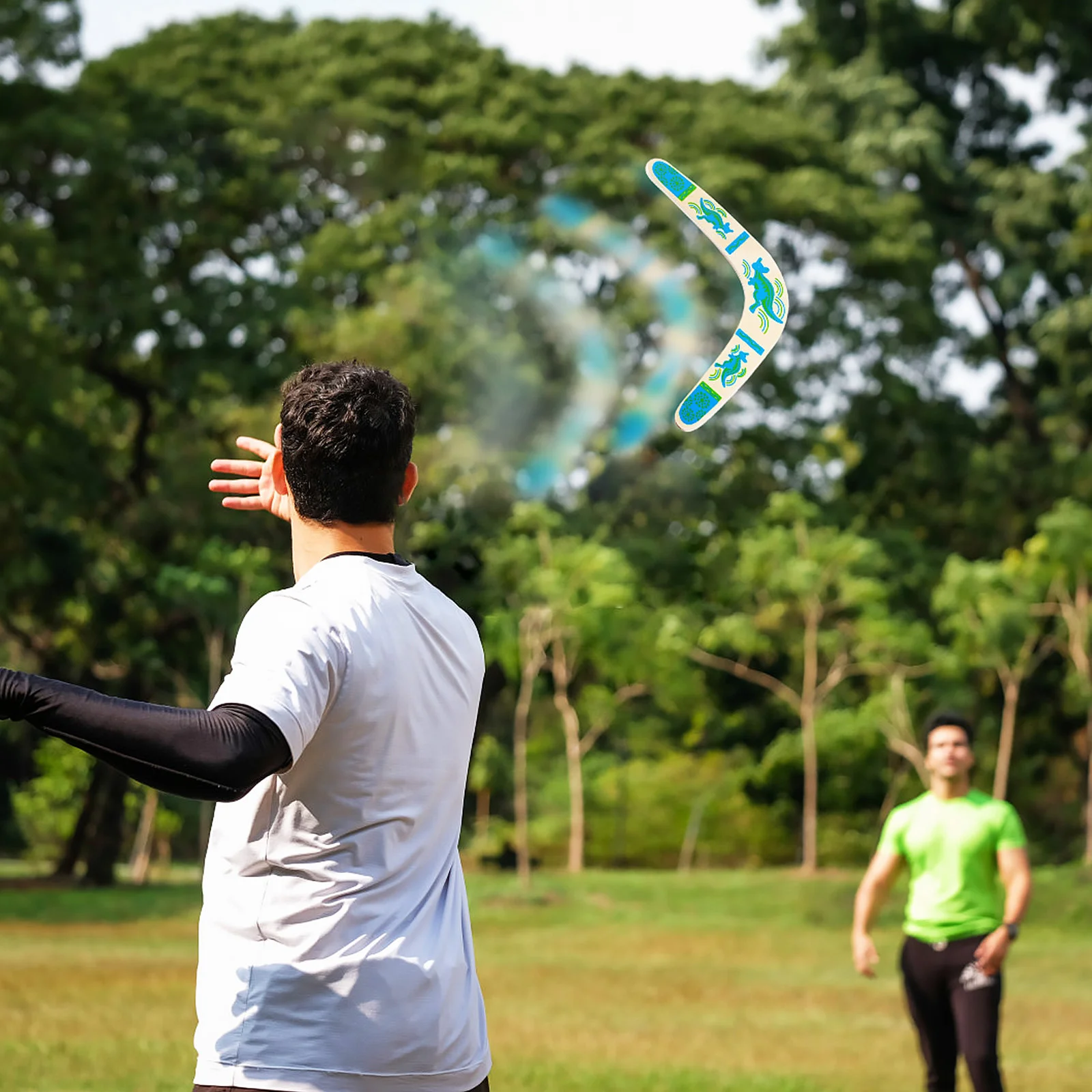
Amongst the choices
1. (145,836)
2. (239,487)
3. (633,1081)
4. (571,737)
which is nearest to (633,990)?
(633,1081)

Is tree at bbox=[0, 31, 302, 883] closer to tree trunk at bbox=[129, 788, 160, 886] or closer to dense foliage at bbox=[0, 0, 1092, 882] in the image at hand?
dense foliage at bbox=[0, 0, 1092, 882]

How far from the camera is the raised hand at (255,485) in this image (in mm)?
2291

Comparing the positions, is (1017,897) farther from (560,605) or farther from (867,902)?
(560,605)

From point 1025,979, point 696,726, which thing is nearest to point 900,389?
point 696,726

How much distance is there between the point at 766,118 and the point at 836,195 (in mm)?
1817

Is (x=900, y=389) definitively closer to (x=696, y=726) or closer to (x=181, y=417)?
(x=696, y=726)

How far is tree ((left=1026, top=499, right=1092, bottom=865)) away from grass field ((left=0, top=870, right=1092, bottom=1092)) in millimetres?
3260

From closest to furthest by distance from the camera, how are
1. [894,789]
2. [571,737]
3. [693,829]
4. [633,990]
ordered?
[633,990] < [571,737] < [894,789] < [693,829]

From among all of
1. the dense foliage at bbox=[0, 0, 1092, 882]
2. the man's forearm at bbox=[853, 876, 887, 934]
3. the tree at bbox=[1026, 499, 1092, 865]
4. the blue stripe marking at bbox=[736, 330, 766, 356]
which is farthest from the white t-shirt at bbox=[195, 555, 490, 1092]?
the tree at bbox=[1026, 499, 1092, 865]

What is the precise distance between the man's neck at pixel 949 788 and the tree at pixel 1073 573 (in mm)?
19378

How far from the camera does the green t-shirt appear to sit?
5762 millimetres

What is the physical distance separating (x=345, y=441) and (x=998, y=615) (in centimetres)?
2388

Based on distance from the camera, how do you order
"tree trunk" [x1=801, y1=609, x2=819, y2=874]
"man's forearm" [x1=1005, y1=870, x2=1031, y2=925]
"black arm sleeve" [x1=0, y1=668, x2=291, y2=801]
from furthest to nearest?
"tree trunk" [x1=801, y1=609, x2=819, y2=874], "man's forearm" [x1=1005, y1=870, x2=1031, y2=925], "black arm sleeve" [x1=0, y1=668, x2=291, y2=801]

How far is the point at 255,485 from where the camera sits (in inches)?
96.8
